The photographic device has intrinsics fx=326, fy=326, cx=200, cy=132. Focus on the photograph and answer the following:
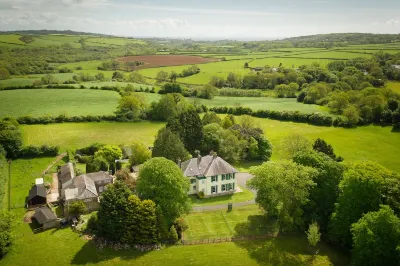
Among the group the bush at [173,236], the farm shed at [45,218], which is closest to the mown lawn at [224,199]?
the bush at [173,236]

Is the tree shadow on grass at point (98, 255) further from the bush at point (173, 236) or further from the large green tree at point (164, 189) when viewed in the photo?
the large green tree at point (164, 189)

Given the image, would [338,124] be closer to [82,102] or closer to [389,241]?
[389,241]

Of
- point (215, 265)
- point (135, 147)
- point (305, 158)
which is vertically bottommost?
point (215, 265)

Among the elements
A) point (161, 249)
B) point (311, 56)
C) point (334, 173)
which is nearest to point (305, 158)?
point (334, 173)

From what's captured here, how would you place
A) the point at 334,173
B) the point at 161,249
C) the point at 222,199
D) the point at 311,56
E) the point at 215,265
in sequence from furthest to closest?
the point at 311,56 < the point at 222,199 < the point at 334,173 < the point at 161,249 < the point at 215,265

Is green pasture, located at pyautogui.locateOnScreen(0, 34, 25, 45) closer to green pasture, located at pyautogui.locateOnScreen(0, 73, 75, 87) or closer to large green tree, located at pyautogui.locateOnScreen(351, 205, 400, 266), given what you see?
green pasture, located at pyautogui.locateOnScreen(0, 73, 75, 87)

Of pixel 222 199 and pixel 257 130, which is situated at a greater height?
pixel 257 130

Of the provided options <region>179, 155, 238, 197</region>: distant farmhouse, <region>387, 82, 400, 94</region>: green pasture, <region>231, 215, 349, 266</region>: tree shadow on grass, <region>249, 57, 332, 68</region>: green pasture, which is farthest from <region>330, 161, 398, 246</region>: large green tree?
<region>249, 57, 332, 68</region>: green pasture
